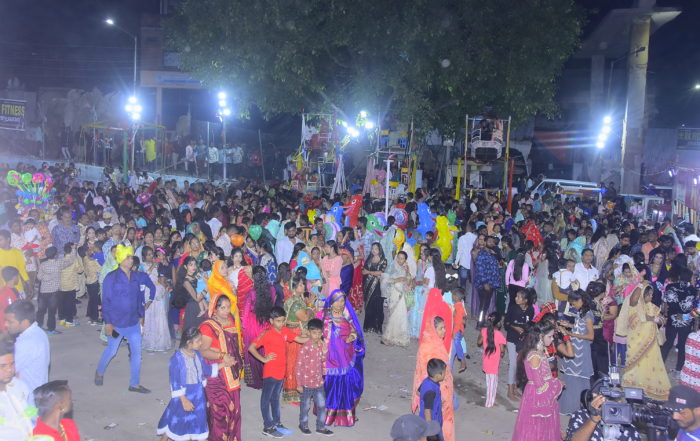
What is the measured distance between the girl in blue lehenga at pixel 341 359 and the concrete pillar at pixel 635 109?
960 inches

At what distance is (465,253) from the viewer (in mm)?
12258

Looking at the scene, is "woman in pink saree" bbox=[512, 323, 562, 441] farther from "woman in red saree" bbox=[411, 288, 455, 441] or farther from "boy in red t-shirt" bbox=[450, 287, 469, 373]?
"boy in red t-shirt" bbox=[450, 287, 469, 373]

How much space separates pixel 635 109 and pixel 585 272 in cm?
2107

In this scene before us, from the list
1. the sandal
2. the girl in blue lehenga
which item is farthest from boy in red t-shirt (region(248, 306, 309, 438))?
the sandal

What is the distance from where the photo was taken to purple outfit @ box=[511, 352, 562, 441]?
19.8 feet

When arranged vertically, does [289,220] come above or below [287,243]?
above

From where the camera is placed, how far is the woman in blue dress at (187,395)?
5.90m

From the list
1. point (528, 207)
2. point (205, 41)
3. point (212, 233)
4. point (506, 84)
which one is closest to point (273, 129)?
point (205, 41)

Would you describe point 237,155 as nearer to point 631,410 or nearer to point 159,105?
point 159,105

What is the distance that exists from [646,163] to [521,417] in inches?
1173

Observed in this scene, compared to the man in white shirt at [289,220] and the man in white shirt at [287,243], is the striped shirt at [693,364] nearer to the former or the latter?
the man in white shirt at [287,243]

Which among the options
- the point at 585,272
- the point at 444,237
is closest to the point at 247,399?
the point at 585,272

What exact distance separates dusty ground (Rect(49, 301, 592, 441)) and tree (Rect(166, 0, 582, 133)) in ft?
36.9

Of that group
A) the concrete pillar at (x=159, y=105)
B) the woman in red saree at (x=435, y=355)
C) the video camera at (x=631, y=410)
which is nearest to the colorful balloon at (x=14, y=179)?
the woman in red saree at (x=435, y=355)
